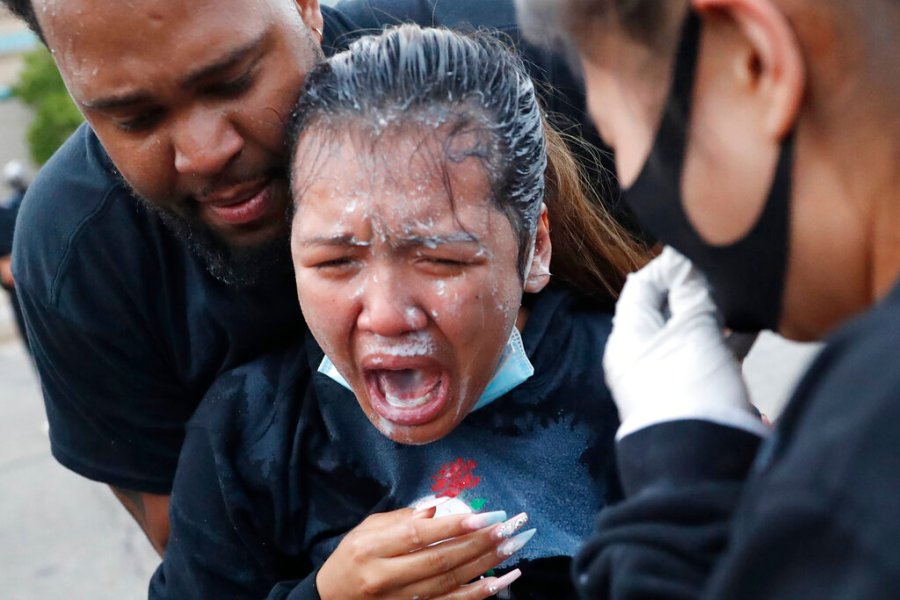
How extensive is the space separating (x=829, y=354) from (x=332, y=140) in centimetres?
101

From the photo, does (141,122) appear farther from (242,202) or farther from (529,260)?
(529,260)

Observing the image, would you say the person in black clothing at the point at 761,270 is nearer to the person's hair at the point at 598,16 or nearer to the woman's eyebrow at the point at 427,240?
the person's hair at the point at 598,16

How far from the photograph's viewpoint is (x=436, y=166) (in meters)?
1.56

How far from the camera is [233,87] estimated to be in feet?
5.72

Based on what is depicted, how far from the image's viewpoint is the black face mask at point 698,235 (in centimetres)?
99

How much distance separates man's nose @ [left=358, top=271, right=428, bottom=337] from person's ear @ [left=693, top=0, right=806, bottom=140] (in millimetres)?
721

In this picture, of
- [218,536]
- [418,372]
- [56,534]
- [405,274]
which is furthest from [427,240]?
[56,534]

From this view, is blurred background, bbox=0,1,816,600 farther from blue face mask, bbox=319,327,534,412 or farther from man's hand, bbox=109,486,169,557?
man's hand, bbox=109,486,169,557

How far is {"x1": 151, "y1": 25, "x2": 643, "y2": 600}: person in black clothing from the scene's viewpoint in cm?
156

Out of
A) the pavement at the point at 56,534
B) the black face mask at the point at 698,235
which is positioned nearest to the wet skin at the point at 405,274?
the black face mask at the point at 698,235

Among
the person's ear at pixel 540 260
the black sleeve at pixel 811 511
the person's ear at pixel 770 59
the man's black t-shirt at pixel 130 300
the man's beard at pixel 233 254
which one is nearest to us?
the black sleeve at pixel 811 511

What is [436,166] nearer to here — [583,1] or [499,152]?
[499,152]

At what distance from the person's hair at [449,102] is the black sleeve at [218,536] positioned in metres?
0.56

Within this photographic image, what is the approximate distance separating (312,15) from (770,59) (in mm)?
1285
